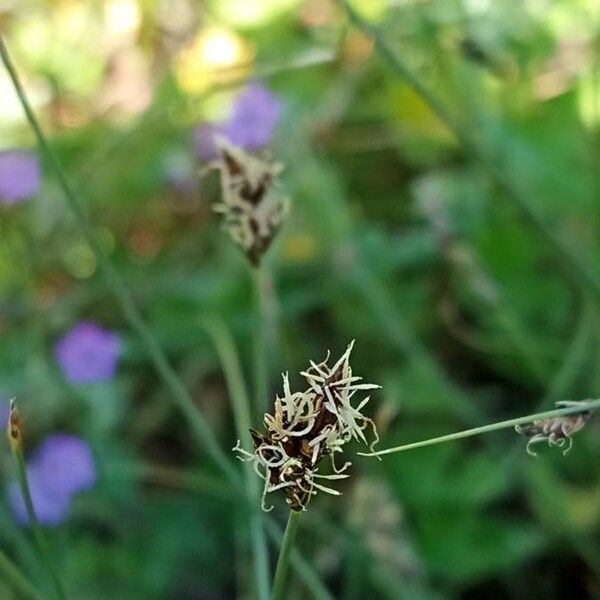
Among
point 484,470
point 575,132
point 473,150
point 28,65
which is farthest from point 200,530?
point 28,65

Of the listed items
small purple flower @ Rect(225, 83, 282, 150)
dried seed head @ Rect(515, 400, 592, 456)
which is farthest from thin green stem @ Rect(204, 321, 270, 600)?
small purple flower @ Rect(225, 83, 282, 150)

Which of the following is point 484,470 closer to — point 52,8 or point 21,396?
point 21,396

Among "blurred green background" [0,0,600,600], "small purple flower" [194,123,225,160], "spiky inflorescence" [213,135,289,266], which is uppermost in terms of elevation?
"spiky inflorescence" [213,135,289,266]

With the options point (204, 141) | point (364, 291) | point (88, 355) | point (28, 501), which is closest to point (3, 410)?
point (88, 355)

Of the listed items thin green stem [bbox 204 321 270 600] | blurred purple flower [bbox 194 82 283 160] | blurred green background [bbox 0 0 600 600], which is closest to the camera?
thin green stem [bbox 204 321 270 600]

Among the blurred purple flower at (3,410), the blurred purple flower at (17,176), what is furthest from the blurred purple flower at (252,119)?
the blurred purple flower at (3,410)

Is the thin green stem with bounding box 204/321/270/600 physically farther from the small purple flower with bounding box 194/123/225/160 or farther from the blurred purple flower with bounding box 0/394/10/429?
the small purple flower with bounding box 194/123/225/160
